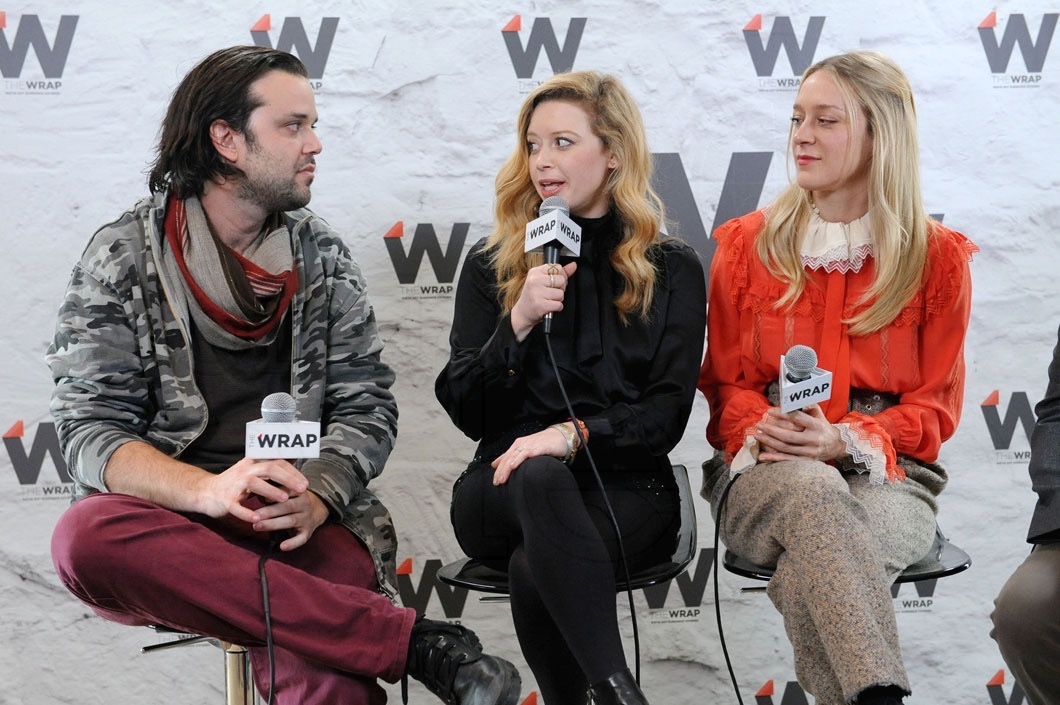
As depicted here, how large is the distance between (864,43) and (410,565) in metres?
1.88

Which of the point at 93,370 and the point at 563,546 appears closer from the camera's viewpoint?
the point at 563,546

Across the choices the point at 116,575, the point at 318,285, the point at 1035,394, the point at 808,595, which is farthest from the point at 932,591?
the point at 116,575

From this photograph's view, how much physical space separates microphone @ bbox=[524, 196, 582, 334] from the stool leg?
34.2 inches

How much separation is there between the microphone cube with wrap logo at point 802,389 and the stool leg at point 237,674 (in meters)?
1.14

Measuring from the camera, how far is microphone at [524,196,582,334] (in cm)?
213

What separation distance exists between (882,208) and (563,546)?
40.4 inches

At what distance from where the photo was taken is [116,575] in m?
2.02

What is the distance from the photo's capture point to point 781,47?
3123mm

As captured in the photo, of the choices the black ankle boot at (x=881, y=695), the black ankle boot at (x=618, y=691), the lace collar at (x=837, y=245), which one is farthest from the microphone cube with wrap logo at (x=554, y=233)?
the black ankle boot at (x=881, y=695)

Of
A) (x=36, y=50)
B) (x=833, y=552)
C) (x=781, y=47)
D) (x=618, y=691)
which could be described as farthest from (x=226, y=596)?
(x=781, y=47)

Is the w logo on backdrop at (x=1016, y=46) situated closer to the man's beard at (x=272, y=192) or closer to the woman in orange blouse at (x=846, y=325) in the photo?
the woman in orange blouse at (x=846, y=325)

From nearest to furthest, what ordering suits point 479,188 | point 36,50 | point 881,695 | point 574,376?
point 881,695
point 574,376
point 36,50
point 479,188

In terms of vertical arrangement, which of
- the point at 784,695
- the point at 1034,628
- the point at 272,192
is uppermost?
the point at 272,192

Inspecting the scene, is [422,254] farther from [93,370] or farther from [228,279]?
[93,370]
